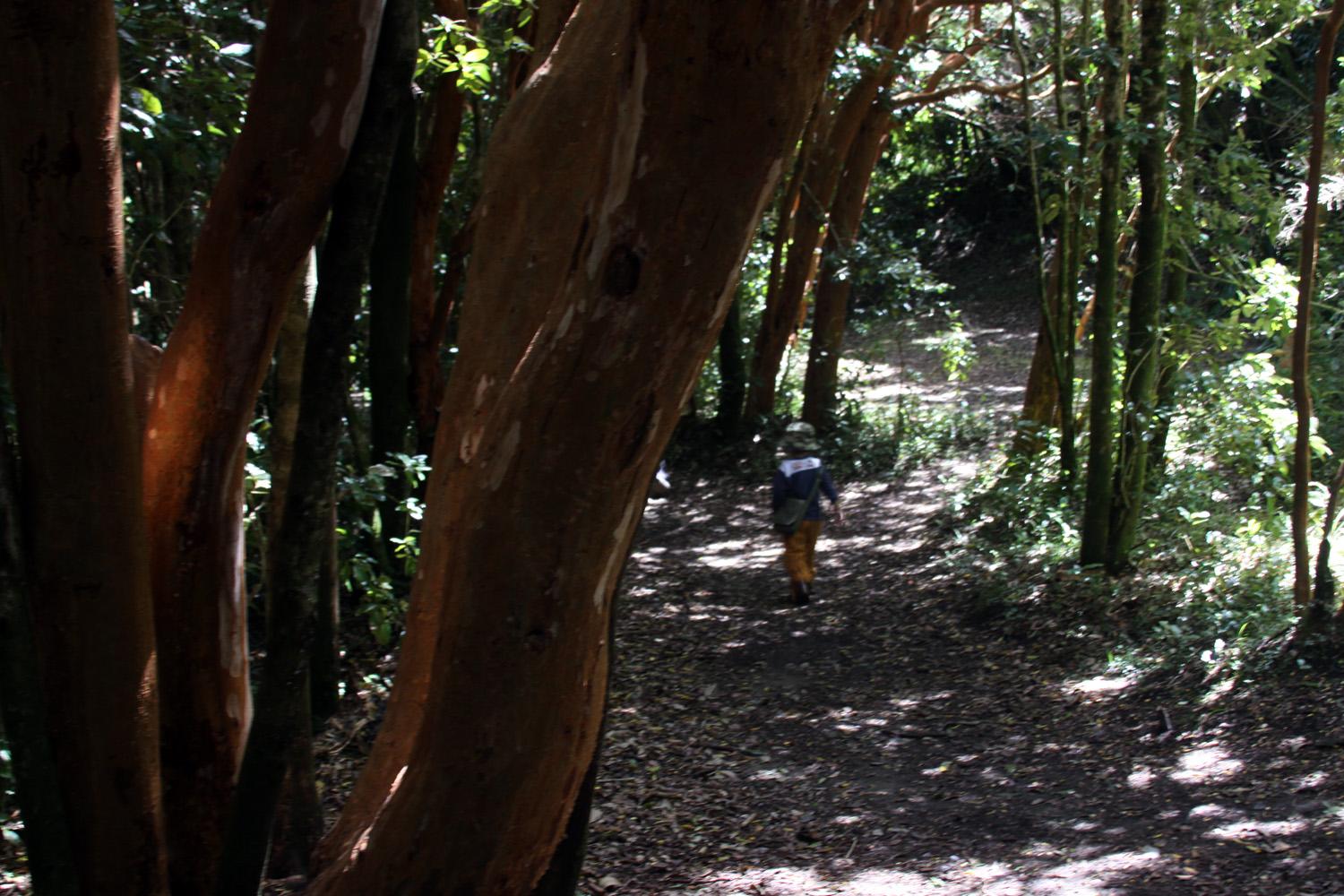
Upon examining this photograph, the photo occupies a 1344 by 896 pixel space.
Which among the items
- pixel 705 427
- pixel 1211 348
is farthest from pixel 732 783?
pixel 705 427

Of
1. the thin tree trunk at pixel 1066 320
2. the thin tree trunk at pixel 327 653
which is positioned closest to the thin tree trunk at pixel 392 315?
the thin tree trunk at pixel 327 653

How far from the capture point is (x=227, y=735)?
411 centimetres

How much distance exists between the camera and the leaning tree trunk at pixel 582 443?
2.69m

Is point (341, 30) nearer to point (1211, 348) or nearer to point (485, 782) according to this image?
point (485, 782)

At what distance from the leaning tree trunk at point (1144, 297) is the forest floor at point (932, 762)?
4.44 ft

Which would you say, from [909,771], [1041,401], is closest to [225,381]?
[909,771]

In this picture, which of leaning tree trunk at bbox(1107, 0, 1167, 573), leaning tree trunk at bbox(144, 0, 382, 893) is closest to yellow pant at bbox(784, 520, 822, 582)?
leaning tree trunk at bbox(1107, 0, 1167, 573)

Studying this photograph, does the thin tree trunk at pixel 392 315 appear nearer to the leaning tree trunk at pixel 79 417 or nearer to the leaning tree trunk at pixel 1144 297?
the leaning tree trunk at pixel 79 417

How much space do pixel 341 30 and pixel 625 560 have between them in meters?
1.99

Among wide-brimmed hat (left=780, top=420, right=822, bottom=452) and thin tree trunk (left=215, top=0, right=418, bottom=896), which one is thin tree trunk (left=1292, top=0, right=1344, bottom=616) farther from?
thin tree trunk (left=215, top=0, right=418, bottom=896)

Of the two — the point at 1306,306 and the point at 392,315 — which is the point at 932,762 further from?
the point at 392,315

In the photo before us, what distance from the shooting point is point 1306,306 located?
7.25 metres

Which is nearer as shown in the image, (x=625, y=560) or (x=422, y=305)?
(x=625, y=560)

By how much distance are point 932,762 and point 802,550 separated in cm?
385
